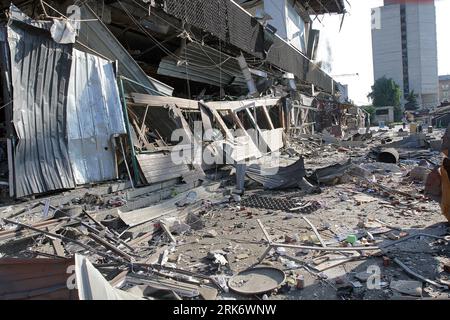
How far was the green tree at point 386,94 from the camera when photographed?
6812 centimetres

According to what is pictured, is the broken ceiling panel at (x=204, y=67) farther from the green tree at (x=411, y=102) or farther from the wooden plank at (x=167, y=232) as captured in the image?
the green tree at (x=411, y=102)

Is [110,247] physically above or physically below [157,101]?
below

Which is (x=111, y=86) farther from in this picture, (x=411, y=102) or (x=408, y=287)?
(x=411, y=102)

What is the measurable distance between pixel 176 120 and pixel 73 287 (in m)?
6.74

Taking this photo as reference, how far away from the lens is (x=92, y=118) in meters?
6.96

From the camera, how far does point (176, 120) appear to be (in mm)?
8961

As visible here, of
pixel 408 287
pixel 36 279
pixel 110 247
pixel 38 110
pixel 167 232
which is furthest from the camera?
pixel 38 110

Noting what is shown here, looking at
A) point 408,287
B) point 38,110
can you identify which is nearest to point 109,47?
point 38,110

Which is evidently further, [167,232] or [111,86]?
[111,86]

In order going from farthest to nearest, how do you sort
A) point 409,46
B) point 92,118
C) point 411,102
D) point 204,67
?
point 409,46
point 411,102
point 204,67
point 92,118

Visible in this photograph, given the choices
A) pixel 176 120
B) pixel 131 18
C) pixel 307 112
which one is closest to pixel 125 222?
pixel 176 120

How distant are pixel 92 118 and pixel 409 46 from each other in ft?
289

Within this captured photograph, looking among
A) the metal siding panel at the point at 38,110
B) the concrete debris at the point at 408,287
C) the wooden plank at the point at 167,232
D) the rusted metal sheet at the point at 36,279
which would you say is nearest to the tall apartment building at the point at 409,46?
the metal siding panel at the point at 38,110
